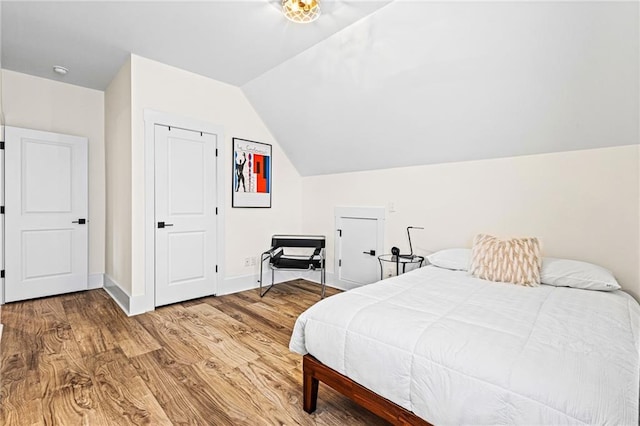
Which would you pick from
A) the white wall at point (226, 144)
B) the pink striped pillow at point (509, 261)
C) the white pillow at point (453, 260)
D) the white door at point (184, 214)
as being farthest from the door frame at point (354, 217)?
the white door at point (184, 214)

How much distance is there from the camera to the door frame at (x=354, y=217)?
370 cm

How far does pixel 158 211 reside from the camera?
3.28 metres

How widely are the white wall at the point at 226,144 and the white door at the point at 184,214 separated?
18 cm

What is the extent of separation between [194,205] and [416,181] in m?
2.57

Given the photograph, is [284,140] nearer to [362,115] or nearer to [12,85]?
[362,115]

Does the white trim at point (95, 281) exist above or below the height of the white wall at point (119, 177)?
below

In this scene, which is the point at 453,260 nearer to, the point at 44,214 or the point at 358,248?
the point at 358,248

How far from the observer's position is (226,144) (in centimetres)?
385

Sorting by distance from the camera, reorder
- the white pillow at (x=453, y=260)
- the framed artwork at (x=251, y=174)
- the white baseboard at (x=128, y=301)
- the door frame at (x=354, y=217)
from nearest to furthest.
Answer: the white pillow at (x=453, y=260) → the white baseboard at (x=128, y=301) → the door frame at (x=354, y=217) → the framed artwork at (x=251, y=174)

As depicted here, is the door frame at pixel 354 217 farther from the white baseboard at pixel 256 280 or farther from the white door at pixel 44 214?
the white door at pixel 44 214

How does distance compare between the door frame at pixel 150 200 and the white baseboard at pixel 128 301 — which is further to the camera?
the door frame at pixel 150 200

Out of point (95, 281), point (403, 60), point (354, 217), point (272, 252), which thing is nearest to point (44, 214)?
point (95, 281)

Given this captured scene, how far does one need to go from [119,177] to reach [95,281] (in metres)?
1.59

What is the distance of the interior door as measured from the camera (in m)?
3.80
